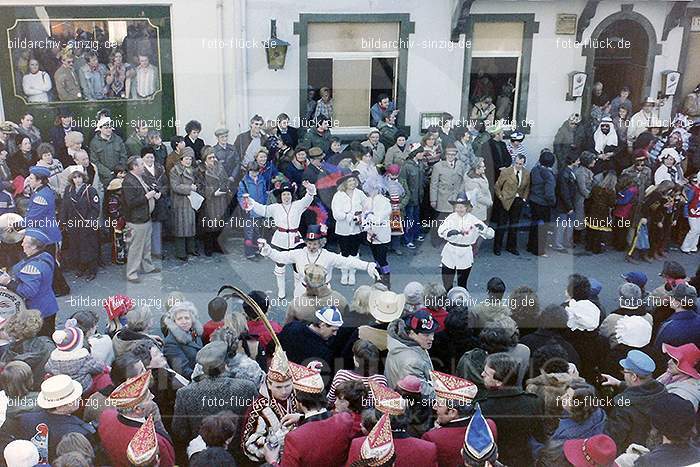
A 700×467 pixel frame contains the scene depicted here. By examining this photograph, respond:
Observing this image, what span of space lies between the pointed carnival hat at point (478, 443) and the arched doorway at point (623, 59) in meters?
7.38

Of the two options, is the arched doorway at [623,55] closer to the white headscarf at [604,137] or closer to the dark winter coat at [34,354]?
the white headscarf at [604,137]

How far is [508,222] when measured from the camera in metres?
8.80

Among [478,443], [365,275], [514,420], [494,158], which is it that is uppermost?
[494,158]

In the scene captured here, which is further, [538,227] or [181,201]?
[538,227]

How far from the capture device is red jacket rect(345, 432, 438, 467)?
3.80 metres

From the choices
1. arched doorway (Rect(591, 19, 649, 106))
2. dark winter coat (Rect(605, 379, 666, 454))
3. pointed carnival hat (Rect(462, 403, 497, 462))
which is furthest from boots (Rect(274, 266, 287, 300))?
arched doorway (Rect(591, 19, 649, 106))

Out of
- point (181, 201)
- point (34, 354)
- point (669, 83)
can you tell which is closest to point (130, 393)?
point (34, 354)

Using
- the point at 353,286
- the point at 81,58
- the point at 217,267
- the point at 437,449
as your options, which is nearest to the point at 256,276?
the point at 217,267

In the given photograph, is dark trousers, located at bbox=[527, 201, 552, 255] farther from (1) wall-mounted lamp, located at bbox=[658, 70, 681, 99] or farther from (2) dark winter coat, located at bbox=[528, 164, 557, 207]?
(1) wall-mounted lamp, located at bbox=[658, 70, 681, 99]

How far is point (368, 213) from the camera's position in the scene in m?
7.86

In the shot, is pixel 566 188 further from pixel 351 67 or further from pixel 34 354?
pixel 34 354

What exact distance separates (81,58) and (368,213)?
3.80 m

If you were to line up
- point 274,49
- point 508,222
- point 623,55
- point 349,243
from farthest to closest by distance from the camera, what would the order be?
1. point 623,55
2. point 508,222
3. point 274,49
4. point 349,243

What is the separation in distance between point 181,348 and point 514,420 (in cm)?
227
